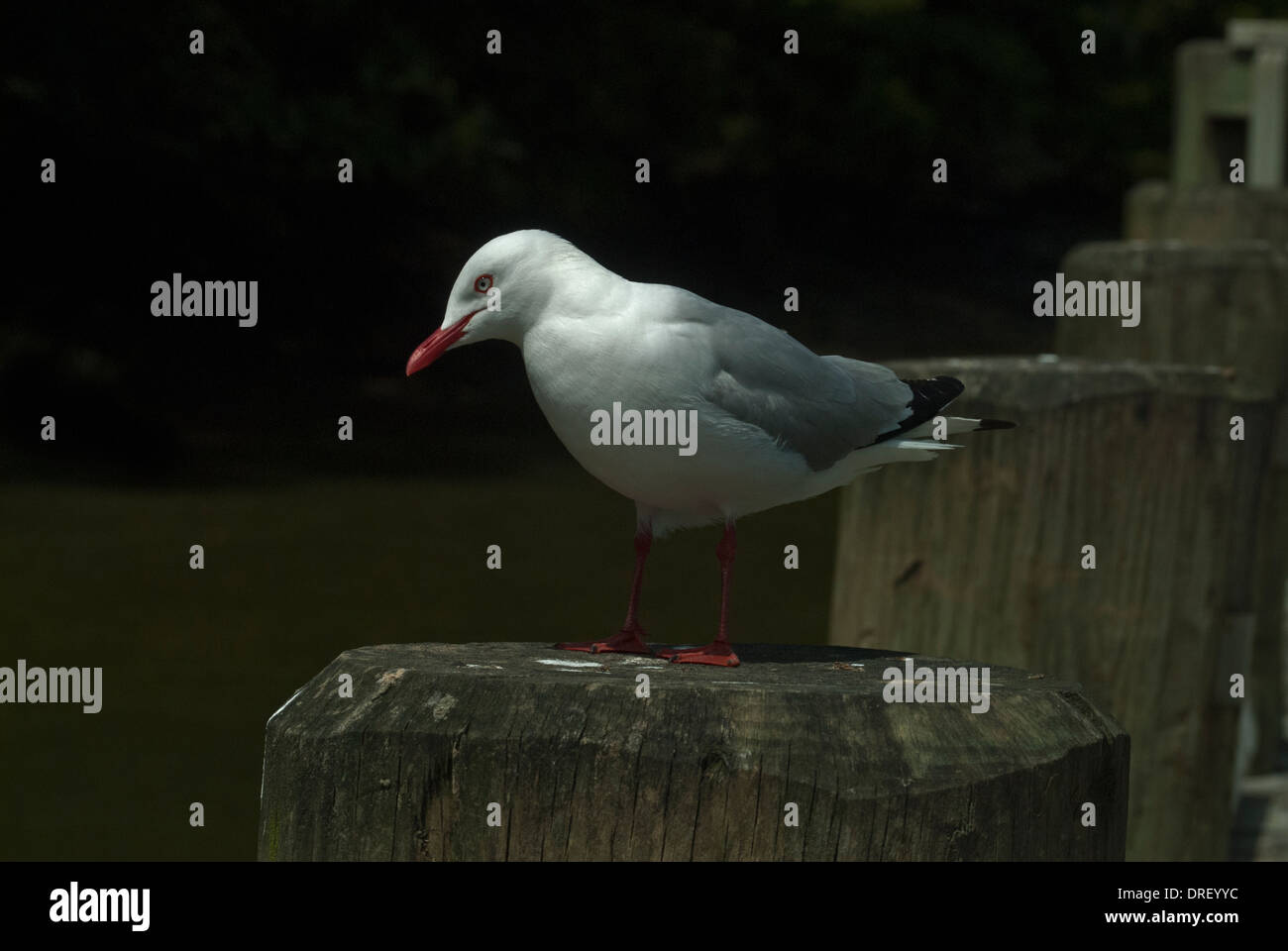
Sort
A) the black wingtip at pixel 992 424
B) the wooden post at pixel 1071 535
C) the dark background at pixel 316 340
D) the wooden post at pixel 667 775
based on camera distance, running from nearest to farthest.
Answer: the wooden post at pixel 667 775 → the black wingtip at pixel 992 424 → the wooden post at pixel 1071 535 → the dark background at pixel 316 340

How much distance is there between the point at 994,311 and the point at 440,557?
1240 centimetres

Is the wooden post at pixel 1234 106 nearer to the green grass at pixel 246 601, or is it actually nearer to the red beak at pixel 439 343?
the green grass at pixel 246 601

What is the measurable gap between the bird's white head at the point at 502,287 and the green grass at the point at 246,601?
17.8 ft

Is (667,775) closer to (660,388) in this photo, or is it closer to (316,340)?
(660,388)

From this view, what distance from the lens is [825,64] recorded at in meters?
22.5

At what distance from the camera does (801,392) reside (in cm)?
306

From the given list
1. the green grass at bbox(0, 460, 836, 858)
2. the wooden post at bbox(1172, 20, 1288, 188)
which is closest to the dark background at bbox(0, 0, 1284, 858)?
the green grass at bbox(0, 460, 836, 858)

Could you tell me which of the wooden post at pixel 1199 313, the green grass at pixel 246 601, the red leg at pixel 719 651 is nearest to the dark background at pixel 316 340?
the green grass at pixel 246 601

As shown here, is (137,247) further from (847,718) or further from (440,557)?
(847,718)

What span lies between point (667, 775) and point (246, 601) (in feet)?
29.3

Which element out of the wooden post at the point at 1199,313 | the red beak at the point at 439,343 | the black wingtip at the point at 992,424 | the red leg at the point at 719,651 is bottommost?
the red leg at the point at 719,651

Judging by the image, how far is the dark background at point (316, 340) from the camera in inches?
381

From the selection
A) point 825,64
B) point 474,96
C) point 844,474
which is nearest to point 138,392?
point 474,96

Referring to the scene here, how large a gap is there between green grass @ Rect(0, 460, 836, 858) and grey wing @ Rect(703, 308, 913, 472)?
5.25 meters
